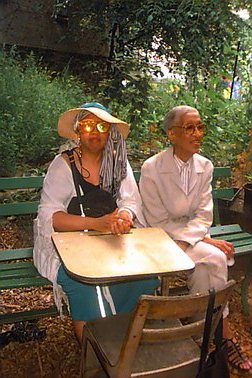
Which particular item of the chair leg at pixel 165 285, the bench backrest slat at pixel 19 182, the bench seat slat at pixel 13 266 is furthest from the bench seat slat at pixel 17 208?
the chair leg at pixel 165 285

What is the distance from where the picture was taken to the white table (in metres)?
1.90

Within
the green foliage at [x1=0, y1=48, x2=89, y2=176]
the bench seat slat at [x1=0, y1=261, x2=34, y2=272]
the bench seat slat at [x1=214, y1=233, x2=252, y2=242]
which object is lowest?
the bench seat slat at [x1=0, y1=261, x2=34, y2=272]

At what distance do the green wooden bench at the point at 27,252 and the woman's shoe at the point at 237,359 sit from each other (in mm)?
631

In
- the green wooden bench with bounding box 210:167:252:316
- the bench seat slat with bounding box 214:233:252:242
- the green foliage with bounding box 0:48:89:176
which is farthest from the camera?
the green foliage with bounding box 0:48:89:176

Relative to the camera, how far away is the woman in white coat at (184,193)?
2.90 m

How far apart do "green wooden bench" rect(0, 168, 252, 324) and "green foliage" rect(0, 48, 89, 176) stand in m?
1.57

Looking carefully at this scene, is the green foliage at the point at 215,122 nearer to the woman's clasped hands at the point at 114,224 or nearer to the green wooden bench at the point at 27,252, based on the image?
the green wooden bench at the point at 27,252

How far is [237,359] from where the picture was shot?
2793 mm

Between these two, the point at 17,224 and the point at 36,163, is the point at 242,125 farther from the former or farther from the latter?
the point at 17,224

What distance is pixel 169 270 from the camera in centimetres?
199

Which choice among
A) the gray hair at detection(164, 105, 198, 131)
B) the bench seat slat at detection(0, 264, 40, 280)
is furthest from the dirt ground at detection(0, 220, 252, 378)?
the gray hair at detection(164, 105, 198, 131)

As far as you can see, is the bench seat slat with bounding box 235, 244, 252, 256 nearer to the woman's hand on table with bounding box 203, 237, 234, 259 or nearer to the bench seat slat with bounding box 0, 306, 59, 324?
the woman's hand on table with bounding box 203, 237, 234, 259

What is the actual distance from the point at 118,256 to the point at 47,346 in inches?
48.3

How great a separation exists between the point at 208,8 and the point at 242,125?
1619 millimetres
